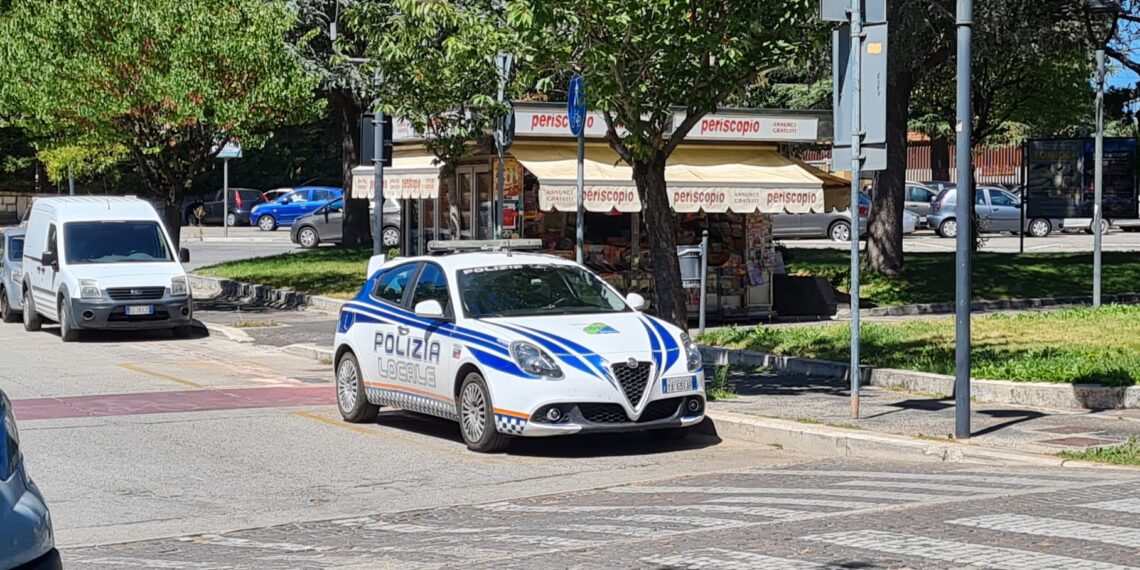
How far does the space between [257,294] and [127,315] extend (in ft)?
23.5

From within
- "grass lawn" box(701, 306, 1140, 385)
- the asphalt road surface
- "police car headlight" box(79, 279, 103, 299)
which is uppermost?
"police car headlight" box(79, 279, 103, 299)

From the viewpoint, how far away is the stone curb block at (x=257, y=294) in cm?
2767

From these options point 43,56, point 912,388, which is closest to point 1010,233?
point 43,56

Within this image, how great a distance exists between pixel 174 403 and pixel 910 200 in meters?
38.8

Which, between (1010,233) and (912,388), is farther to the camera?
(1010,233)

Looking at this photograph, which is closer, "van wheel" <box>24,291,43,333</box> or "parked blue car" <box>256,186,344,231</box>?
"van wheel" <box>24,291,43,333</box>

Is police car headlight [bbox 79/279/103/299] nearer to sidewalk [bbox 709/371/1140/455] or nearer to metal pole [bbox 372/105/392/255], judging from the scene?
metal pole [bbox 372/105/392/255]

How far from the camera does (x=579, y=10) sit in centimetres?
1490

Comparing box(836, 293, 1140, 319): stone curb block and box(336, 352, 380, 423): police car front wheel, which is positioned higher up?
box(836, 293, 1140, 319): stone curb block

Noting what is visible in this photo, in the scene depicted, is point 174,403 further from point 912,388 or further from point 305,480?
point 912,388

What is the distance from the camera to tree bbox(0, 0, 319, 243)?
26.4 m

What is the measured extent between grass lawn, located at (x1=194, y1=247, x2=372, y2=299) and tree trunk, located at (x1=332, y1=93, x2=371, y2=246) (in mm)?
1881

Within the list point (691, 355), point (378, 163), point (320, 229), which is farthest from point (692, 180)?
point (320, 229)

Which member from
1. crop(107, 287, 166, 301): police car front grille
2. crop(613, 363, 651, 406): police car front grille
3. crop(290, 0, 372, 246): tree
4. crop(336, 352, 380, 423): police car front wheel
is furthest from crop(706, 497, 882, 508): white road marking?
crop(290, 0, 372, 246): tree
